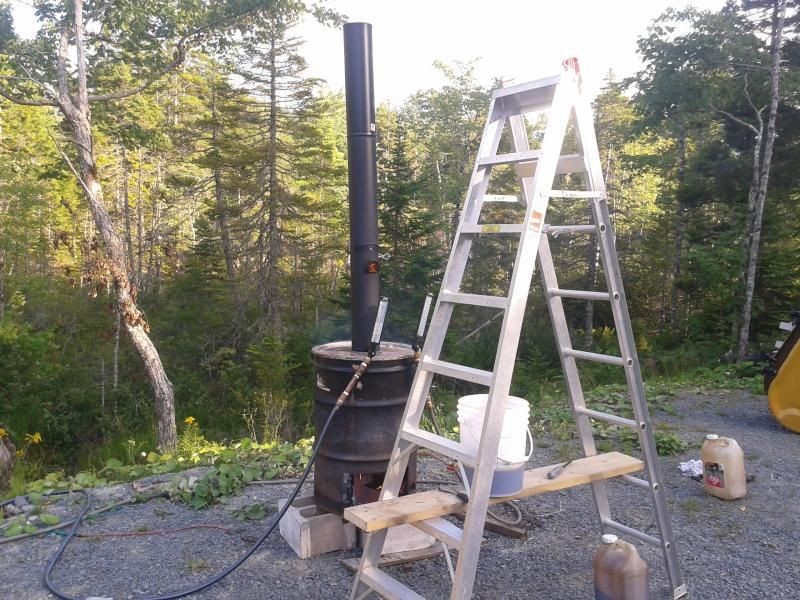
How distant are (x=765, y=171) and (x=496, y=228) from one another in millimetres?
11690

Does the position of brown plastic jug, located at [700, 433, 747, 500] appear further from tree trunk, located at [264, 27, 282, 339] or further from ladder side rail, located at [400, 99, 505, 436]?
tree trunk, located at [264, 27, 282, 339]

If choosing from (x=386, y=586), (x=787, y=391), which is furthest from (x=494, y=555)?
(x=787, y=391)

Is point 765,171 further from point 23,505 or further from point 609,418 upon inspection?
point 23,505

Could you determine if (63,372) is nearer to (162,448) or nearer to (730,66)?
(162,448)

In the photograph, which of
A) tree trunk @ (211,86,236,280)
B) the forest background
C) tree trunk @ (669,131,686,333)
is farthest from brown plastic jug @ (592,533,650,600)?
tree trunk @ (211,86,236,280)

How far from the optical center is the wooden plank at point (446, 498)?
2.43 m

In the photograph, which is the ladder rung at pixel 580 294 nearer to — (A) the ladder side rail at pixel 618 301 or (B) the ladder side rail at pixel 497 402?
(A) the ladder side rail at pixel 618 301

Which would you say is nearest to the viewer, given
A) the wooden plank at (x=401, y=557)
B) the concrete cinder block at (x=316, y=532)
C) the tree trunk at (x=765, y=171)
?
the wooden plank at (x=401, y=557)

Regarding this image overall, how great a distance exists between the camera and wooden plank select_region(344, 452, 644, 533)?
243 centimetres

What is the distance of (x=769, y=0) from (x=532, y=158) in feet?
44.8

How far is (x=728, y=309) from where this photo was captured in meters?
14.8

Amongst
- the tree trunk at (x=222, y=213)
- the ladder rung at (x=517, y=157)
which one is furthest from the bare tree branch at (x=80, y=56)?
the ladder rung at (x=517, y=157)

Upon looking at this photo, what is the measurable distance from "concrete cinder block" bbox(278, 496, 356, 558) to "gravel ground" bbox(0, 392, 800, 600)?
0.18ft

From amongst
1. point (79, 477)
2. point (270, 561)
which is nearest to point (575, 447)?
point (270, 561)
